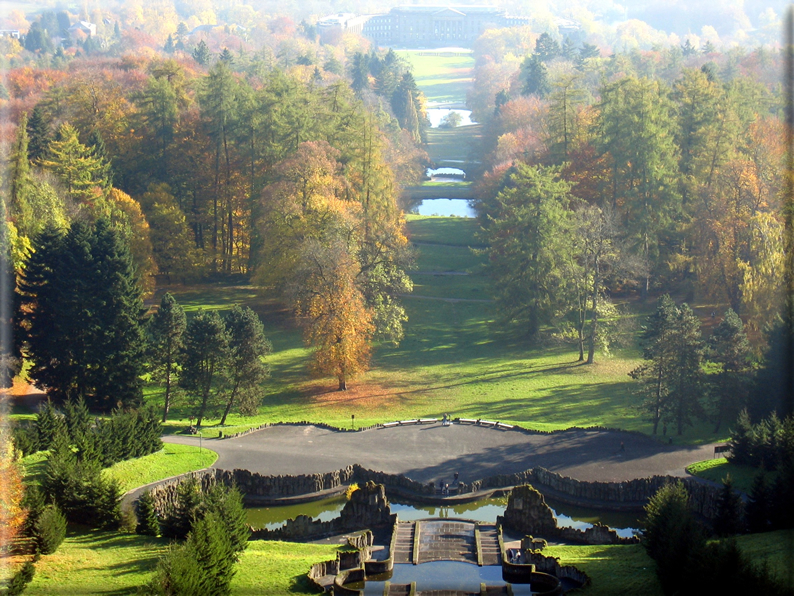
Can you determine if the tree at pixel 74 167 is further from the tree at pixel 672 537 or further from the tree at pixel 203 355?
the tree at pixel 672 537

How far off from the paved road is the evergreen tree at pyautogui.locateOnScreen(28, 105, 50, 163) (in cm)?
3781

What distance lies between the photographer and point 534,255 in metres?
62.9

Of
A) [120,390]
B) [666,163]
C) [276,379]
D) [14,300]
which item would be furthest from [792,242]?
[14,300]

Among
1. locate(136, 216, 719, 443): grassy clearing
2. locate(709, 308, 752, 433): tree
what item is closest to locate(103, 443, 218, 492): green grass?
locate(136, 216, 719, 443): grassy clearing

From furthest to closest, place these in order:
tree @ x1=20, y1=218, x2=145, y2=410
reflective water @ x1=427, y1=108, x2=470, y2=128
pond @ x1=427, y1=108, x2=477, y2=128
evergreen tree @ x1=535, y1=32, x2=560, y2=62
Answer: reflective water @ x1=427, y1=108, x2=470, y2=128
pond @ x1=427, y1=108, x2=477, y2=128
evergreen tree @ x1=535, y1=32, x2=560, y2=62
tree @ x1=20, y1=218, x2=145, y2=410

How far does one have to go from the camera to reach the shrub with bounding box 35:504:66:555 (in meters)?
31.2

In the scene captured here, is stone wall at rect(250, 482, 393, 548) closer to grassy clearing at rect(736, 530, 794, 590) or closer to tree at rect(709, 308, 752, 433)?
grassy clearing at rect(736, 530, 794, 590)

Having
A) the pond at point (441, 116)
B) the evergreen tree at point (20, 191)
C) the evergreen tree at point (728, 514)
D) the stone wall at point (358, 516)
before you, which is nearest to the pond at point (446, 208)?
the evergreen tree at point (20, 191)

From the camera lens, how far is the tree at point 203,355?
49.7 metres

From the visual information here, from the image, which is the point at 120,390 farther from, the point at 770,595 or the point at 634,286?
the point at 634,286

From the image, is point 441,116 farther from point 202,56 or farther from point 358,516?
point 358,516

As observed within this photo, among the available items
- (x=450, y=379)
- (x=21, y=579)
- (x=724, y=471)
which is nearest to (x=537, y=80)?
(x=450, y=379)

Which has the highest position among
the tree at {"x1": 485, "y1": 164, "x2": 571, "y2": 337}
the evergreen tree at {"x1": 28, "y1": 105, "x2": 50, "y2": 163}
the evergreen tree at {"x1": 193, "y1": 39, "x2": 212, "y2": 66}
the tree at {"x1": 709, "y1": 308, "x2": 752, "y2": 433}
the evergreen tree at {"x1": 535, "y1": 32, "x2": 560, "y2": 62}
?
the evergreen tree at {"x1": 535, "y1": 32, "x2": 560, "y2": 62}

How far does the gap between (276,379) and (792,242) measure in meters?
31.5
